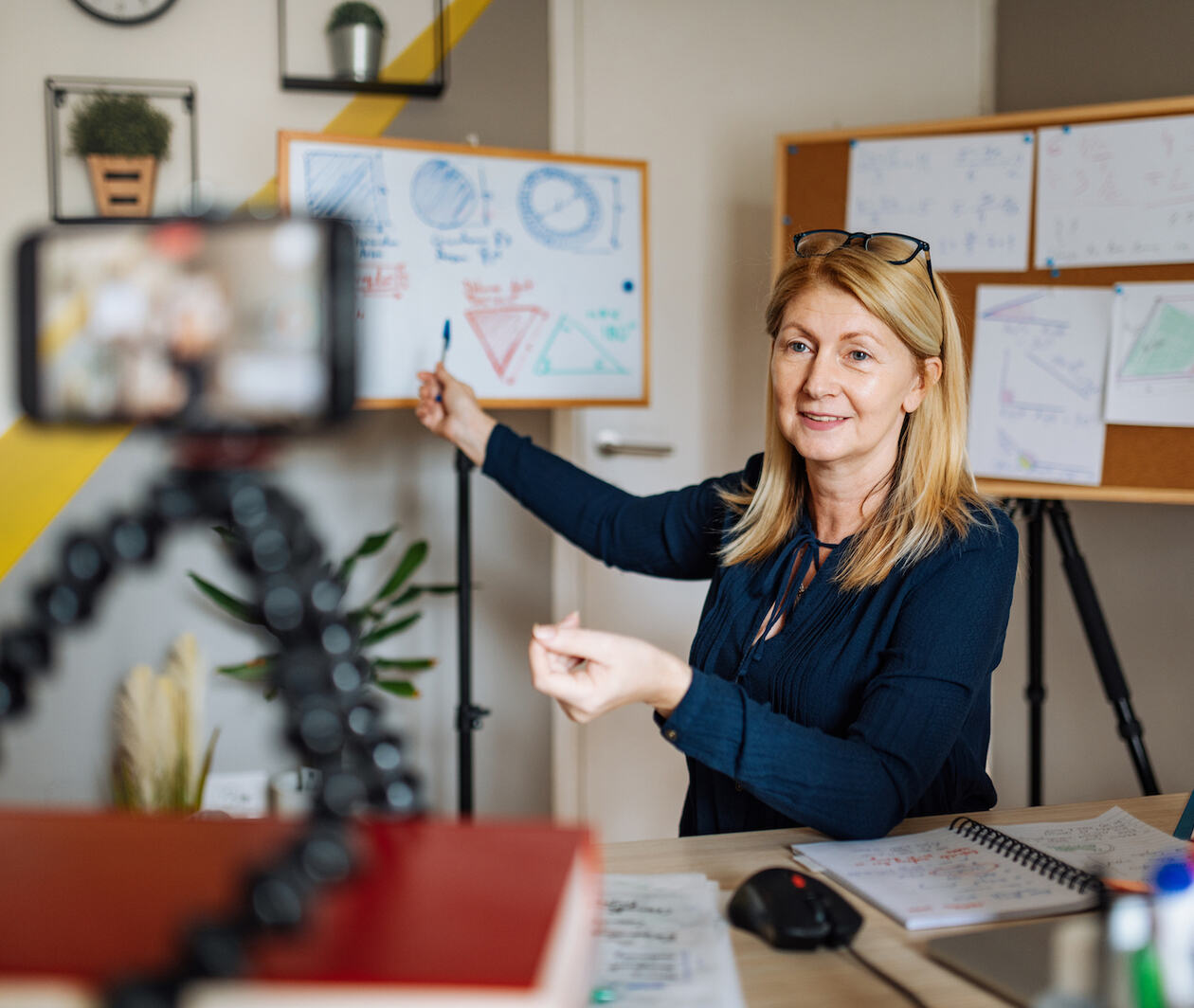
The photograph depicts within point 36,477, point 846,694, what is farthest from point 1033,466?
point 36,477

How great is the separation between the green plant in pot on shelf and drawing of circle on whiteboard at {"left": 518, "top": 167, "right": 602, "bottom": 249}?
2.57ft

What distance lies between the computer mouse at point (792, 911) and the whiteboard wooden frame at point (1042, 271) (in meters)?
1.55

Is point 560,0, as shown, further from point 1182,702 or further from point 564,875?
point 564,875

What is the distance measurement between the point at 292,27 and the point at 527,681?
1.73m

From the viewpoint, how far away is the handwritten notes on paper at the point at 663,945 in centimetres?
75

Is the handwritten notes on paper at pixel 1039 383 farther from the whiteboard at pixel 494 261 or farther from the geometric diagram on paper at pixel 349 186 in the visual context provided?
the geometric diagram on paper at pixel 349 186

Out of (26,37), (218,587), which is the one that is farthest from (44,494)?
(26,37)

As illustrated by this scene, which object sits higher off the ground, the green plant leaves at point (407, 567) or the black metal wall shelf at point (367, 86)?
the black metal wall shelf at point (367, 86)

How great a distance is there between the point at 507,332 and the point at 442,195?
1.06 feet

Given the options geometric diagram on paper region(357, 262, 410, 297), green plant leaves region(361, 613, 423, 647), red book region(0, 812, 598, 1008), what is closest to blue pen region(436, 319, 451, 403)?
geometric diagram on paper region(357, 262, 410, 297)

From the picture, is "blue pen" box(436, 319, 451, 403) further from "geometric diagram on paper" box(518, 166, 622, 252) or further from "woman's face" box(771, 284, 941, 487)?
"woman's face" box(771, 284, 941, 487)

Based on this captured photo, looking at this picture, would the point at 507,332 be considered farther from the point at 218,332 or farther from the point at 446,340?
the point at 218,332

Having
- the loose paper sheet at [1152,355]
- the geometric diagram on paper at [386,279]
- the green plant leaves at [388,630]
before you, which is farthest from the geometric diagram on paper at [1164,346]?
the green plant leaves at [388,630]

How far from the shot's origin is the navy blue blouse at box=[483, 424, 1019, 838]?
1101 mm
